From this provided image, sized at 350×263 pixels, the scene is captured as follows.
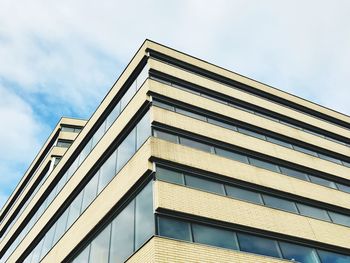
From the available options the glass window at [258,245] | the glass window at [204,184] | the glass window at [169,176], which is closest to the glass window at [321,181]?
the glass window at [258,245]

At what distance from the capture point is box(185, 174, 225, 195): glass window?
1333 centimetres

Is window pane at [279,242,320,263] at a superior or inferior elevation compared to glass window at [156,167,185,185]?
inferior

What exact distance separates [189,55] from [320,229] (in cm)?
1288

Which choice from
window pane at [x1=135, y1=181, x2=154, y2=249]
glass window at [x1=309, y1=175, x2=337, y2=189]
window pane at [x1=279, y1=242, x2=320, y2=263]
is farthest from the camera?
glass window at [x1=309, y1=175, x2=337, y2=189]

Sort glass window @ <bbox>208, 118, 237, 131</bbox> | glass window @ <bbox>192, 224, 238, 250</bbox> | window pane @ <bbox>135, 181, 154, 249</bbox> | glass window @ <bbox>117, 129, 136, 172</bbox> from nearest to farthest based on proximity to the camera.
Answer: window pane @ <bbox>135, 181, 154, 249</bbox> → glass window @ <bbox>192, 224, 238, 250</bbox> → glass window @ <bbox>117, 129, 136, 172</bbox> → glass window @ <bbox>208, 118, 237, 131</bbox>

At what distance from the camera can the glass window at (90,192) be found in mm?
16873

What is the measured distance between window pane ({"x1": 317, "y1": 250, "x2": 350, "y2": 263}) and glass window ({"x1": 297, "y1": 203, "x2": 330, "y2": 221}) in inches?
79.3

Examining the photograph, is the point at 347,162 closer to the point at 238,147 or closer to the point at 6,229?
the point at 238,147

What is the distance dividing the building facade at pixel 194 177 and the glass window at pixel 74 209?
116mm

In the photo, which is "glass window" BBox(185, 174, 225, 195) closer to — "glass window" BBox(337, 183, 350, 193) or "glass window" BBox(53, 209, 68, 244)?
"glass window" BBox(53, 209, 68, 244)

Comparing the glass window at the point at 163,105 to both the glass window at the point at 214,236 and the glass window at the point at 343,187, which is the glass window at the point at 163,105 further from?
the glass window at the point at 343,187

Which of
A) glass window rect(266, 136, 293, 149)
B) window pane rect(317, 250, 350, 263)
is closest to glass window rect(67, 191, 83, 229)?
glass window rect(266, 136, 293, 149)

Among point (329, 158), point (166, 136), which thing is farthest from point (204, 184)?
point (329, 158)

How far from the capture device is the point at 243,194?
1473 centimetres
